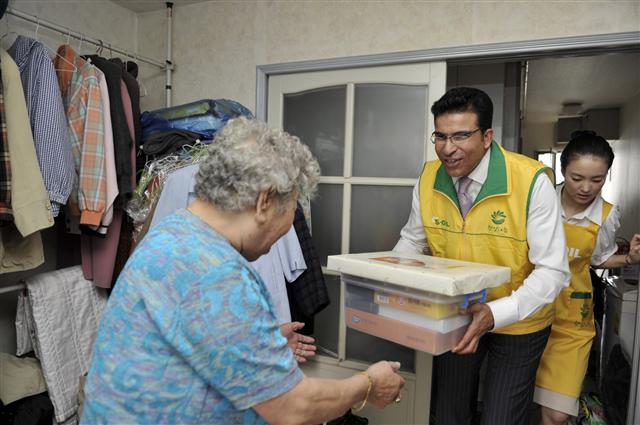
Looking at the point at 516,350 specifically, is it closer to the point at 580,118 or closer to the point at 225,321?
the point at 225,321

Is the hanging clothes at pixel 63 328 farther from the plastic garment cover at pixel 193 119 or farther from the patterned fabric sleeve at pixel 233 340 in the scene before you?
the patterned fabric sleeve at pixel 233 340

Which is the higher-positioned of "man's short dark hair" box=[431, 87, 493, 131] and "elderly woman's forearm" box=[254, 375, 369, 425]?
"man's short dark hair" box=[431, 87, 493, 131]

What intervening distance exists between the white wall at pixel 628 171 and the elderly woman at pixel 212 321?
11.6ft

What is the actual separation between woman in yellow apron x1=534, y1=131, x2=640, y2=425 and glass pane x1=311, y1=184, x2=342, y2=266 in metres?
1.05

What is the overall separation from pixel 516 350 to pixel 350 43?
1.58m

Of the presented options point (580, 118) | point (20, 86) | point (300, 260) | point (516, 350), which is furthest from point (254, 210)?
point (580, 118)

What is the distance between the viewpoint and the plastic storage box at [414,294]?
1108 mm

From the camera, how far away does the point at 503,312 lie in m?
1.28

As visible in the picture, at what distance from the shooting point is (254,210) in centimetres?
85

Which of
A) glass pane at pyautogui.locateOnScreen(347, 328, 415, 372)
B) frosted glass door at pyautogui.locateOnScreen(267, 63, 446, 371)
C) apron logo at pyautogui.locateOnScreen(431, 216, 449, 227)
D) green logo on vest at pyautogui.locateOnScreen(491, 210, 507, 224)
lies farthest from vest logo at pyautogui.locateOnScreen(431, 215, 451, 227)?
glass pane at pyautogui.locateOnScreen(347, 328, 415, 372)

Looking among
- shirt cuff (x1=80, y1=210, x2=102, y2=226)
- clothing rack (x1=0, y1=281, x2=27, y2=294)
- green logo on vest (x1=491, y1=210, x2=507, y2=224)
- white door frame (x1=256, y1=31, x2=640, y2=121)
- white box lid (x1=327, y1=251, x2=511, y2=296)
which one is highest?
white door frame (x1=256, y1=31, x2=640, y2=121)

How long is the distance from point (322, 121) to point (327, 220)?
0.53m

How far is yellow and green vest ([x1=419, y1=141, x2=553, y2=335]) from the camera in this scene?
4.63 ft

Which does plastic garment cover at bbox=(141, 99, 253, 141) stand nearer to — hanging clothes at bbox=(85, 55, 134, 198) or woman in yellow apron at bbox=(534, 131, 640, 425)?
hanging clothes at bbox=(85, 55, 134, 198)
